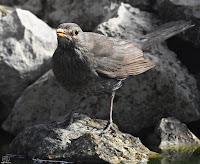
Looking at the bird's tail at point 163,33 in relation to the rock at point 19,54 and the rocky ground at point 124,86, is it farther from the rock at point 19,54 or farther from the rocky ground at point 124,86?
the rock at point 19,54

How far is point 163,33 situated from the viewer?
6441mm

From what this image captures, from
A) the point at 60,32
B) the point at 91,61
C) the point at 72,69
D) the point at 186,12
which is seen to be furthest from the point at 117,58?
the point at 186,12

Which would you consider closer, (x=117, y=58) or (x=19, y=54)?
(x=117, y=58)

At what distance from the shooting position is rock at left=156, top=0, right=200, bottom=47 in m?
6.82

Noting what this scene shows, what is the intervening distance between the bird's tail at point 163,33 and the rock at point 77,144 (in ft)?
5.55

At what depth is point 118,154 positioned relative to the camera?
5031mm

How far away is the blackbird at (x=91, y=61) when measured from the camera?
509 cm

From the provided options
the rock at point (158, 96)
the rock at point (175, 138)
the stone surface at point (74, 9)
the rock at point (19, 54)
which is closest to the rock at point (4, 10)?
the stone surface at point (74, 9)

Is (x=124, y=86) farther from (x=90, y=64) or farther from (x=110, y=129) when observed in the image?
(x=90, y=64)

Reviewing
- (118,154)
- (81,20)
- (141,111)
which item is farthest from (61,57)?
(81,20)

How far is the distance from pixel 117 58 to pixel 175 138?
1.64 metres

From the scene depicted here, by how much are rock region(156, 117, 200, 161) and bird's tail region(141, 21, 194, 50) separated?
1.34 metres

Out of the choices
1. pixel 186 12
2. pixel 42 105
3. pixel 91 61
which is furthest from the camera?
pixel 186 12

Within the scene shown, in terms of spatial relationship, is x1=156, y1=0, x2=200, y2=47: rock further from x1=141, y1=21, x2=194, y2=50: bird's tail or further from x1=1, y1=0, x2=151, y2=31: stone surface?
x1=1, y1=0, x2=151, y2=31: stone surface
